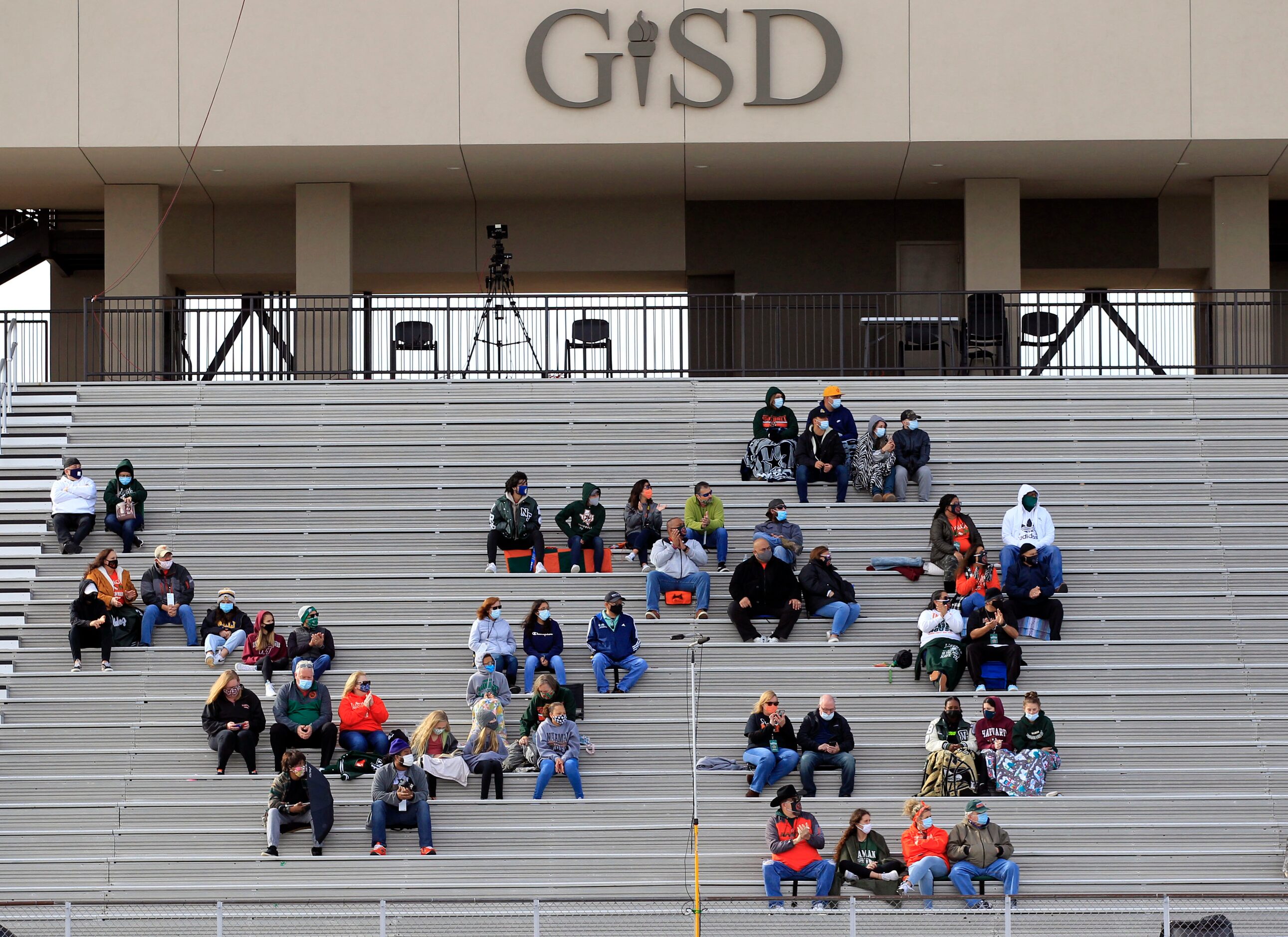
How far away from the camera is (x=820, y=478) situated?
21297mm

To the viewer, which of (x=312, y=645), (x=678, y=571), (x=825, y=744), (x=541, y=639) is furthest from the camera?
(x=678, y=571)

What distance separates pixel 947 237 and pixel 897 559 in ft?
33.0

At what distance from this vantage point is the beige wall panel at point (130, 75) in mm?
25234

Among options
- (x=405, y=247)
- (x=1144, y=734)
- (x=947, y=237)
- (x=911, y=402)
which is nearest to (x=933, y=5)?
(x=947, y=237)

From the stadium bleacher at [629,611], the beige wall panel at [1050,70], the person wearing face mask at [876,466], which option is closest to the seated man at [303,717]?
the stadium bleacher at [629,611]

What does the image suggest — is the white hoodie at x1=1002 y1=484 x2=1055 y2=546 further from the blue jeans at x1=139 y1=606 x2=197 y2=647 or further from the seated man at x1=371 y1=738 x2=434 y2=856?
the blue jeans at x1=139 y1=606 x2=197 y2=647

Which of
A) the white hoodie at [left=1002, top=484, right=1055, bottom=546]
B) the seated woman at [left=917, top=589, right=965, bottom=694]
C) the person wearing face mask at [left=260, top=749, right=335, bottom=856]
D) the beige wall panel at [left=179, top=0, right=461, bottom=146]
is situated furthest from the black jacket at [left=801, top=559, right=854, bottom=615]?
the beige wall panel at [left=179, top=0, right=461, bottom=146]

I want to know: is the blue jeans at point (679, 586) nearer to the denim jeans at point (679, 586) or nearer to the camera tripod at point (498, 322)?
the denim jeans at point (679, 586)

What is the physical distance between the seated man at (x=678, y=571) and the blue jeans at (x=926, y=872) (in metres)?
4.74

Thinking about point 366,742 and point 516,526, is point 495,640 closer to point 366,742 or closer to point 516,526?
point 366,742

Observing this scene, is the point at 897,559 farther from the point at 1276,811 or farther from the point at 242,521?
the point at 242,521

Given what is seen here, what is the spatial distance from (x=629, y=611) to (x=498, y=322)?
296 inches

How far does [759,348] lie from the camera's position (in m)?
28.1

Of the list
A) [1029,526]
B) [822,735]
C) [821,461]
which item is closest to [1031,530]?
[1029,526]
